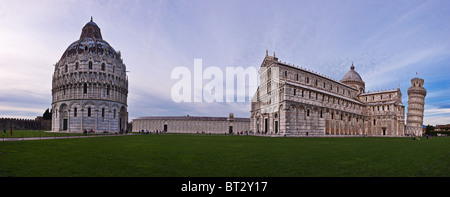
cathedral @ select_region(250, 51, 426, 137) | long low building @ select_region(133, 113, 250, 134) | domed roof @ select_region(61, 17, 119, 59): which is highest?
domed roof @ select_region(61, 17, 119, 59)

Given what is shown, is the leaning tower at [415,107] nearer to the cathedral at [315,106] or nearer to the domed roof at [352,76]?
the cathedral at [315,106]

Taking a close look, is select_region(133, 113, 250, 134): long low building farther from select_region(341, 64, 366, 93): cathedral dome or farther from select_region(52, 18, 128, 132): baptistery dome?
select_region(341, 64, 366, 93): cathedral dome

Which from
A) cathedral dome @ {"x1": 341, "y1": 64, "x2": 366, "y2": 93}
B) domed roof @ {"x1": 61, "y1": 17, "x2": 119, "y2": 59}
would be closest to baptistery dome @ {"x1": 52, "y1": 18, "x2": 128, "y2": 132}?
domed roof @ {"x1": 61, "y1": 17, "x2": 119, "y2": 59}

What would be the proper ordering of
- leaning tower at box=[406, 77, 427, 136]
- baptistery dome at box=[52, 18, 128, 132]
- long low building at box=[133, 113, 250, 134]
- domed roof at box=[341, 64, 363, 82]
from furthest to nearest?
leaning tower at box=[406, 77, 427, 136]
domed roof at box=[341, 64, 363, 82]
long low building at box=[133, 113, 250, 134]
baptistery dome at box=[52, 18, 128, 132]

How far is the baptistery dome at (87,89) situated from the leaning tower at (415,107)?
330 feet

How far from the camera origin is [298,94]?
46.3 metres

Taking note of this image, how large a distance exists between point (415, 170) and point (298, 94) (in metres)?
38.7

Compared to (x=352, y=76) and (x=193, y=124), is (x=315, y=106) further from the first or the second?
(x=193, y=124)

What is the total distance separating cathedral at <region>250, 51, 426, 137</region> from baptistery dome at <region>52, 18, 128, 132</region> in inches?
1390

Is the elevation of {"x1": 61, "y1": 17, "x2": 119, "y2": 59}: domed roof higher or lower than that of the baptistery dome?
higher

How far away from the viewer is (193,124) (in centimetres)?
7894

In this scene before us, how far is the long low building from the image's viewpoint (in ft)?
259

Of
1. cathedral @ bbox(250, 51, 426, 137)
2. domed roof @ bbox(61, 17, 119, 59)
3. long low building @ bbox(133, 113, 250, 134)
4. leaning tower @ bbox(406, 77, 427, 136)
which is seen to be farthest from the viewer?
leaning tower @ bbox(406, 77, 427, 136)
